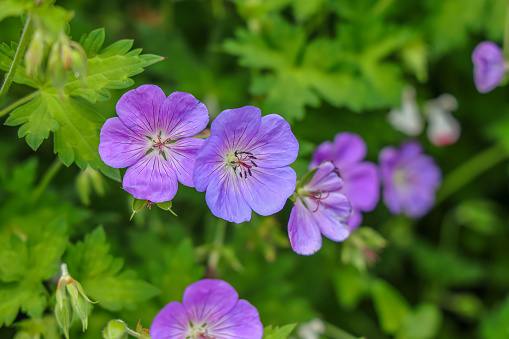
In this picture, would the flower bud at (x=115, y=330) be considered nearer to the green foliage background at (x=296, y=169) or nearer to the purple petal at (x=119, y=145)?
the green foliage background at (x=296, y=169)

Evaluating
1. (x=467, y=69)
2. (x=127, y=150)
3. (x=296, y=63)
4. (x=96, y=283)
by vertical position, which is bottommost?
(x=96, y=283)

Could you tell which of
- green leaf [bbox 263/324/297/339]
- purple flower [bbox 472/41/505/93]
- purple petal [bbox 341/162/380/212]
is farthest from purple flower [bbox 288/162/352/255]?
purple flower [bbox 472/41/505/93]

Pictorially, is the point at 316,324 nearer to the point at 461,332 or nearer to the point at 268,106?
the point at 268,106

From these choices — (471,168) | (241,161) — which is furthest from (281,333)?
(471,168)

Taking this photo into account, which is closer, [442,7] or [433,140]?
[442,7]

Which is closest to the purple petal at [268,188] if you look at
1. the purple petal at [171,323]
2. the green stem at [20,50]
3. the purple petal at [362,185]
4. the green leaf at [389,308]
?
the purple petal at [171,323]

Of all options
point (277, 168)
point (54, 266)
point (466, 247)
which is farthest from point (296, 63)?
point (466, 247)

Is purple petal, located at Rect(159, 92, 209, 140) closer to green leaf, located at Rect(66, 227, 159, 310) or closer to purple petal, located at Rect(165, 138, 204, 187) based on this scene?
purple petal, located at Rect(165, 138, 204, 187)
